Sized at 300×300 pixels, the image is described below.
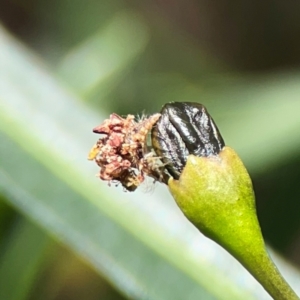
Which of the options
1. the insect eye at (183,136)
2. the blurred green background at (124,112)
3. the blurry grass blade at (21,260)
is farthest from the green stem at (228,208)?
the blurry grass blade at (21,260)

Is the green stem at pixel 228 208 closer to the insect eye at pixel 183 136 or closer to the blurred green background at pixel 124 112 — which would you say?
the insect eye at pixel 183 136

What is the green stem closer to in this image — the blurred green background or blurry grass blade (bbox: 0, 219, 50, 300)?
the blurred green background

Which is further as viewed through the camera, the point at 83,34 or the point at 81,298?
the point at 83,34

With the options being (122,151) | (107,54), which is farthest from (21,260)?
(107,54)

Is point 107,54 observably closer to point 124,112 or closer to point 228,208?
point 124,112

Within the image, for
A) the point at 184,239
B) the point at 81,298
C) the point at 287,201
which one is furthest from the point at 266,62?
the point at 184,239

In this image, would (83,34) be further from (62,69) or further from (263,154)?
(263,154)

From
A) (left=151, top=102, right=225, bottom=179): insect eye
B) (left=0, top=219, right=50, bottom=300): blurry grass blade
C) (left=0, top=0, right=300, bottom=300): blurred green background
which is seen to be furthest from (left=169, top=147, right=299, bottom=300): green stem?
(left=0, top=219, right=50, bottom=300): blurry grass blade
